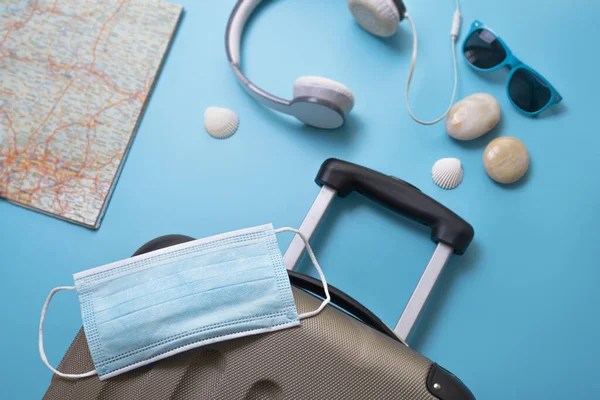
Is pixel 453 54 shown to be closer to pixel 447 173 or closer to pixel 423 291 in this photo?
pixel 447 173

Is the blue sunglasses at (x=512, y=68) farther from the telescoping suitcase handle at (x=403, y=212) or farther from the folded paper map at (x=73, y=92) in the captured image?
the folded paper map at (x=73, y=92)

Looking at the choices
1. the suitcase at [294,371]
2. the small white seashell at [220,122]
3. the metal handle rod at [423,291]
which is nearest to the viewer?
the suitcase at [294,371]

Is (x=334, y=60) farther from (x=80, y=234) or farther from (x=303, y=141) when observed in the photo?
(x=80, y=234)

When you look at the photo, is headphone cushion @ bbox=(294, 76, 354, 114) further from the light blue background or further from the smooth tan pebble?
the smooth tan pebble

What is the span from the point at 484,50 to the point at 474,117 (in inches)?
4.3

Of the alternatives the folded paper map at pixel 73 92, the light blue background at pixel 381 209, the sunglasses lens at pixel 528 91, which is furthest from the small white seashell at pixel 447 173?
the folded paper map at pixel 73 92

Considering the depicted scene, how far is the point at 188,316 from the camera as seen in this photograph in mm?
473

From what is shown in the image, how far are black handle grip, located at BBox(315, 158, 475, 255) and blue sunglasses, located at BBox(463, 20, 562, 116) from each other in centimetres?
21

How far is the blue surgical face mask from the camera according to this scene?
Answer: 46 centimetres

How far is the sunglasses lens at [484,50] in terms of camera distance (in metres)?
0.70

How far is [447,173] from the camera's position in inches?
26.6

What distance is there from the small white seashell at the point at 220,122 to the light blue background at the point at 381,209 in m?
0.01

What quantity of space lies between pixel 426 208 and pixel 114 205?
446mm

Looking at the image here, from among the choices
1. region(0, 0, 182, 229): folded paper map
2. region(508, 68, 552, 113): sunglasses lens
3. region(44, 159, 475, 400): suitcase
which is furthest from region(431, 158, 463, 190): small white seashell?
region(0, 0, 182, 229): folded paper map
